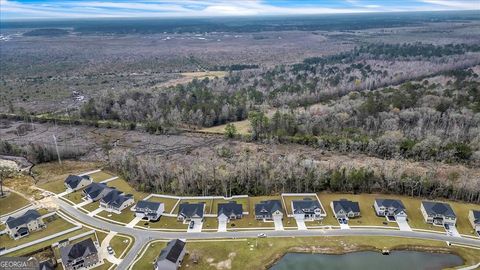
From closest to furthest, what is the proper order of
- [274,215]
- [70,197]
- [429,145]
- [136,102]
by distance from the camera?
[274,215] → [70,197] → [429,145] → [136,102]

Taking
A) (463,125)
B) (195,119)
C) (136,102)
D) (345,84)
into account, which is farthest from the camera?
(345,84)

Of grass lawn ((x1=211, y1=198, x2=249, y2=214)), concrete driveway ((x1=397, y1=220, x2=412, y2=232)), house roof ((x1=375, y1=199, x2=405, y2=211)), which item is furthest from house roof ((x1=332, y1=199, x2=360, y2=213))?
grass lawn ((x1=211, y1=198, x2=249, y2=214))

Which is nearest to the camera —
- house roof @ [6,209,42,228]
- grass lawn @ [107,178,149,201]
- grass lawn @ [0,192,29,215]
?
house roof @ [6,209,42,228]

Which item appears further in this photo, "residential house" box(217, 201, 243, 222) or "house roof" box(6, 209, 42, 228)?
"residential house" box(217, 201, 243, 222)

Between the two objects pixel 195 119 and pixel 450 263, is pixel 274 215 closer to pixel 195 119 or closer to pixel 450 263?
pixel 450 263

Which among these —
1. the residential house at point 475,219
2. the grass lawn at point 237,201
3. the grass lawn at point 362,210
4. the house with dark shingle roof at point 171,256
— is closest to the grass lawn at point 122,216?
the house with dark shingle roof at point 171,256

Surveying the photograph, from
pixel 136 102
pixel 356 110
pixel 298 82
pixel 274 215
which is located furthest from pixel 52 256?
pixel 298 82

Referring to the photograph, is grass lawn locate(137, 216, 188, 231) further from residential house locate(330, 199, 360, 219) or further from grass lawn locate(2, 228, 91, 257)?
residential house locate(330, 199, 360, 219)
